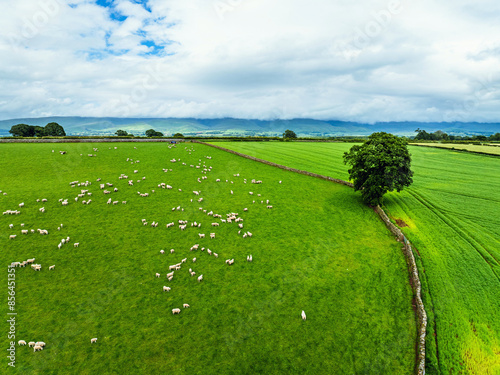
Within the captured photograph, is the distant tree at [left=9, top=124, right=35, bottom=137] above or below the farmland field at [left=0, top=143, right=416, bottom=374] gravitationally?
above

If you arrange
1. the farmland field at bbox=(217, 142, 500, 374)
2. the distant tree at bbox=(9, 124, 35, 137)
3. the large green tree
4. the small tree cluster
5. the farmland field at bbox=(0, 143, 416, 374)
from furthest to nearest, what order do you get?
the small tree cluster → the distant tree at bbox=(9, 124, 35, 137) → the large green tree → the farmland field at bbox=(217, 142, 500, 374) → the farmland field at bbox=(0, 143, 416, 374)

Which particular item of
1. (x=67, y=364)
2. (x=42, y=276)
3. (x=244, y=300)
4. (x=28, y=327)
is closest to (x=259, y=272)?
(x=244, y=300)

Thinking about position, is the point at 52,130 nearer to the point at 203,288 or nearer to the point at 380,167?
the point at 203,288

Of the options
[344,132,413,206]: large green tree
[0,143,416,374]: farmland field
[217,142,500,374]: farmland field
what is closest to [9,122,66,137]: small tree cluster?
[0,143,416,374]: farmland field

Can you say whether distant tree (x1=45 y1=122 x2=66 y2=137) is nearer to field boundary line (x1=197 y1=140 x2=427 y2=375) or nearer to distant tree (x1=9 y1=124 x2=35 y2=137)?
distant tree (x1=9 y1=124 x2=35 y2=137)

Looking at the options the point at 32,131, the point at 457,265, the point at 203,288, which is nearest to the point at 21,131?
the point at 32,131

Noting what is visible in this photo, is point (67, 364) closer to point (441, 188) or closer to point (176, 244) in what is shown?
point (176, 244)
